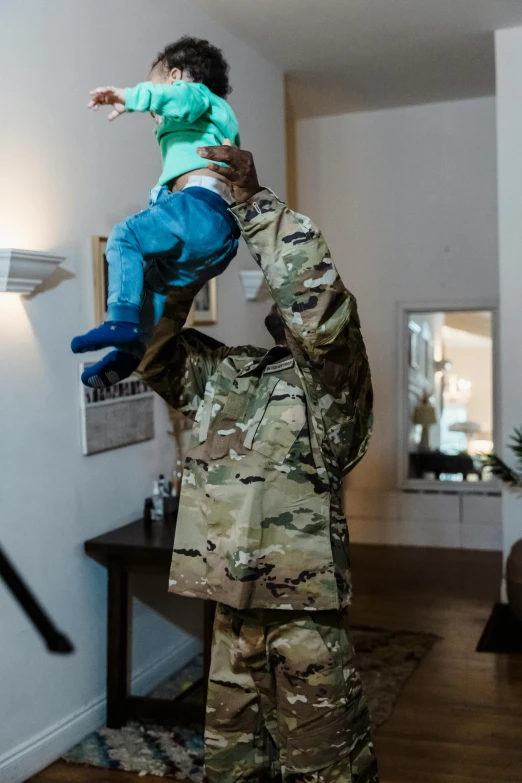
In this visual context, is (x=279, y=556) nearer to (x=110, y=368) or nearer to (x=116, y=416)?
(x=110, y=368)

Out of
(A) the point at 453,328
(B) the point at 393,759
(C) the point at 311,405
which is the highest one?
(A) the point at 453,328

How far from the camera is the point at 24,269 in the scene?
8.48ft

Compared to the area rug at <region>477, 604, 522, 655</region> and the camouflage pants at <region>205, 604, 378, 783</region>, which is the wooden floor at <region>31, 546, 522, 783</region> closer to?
the area rug at <region>477, 604, 522, 655</region>

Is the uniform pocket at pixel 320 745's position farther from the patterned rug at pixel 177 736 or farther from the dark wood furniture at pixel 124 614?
the dark wood furniture at pixel 124 614

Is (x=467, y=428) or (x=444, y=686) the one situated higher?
(x=467, y=428)

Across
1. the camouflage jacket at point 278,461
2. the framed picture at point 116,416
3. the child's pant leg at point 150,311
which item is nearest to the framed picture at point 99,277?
the framed picture at point 116,416

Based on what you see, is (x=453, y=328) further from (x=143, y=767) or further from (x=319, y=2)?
(x=143, y=767)

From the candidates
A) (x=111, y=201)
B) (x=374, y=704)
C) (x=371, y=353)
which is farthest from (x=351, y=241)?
(x=374, y=704)

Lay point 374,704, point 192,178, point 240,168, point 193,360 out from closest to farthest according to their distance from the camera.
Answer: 1. point 240,168
2. point 192,178
3. point 193,360
4. point 374,704

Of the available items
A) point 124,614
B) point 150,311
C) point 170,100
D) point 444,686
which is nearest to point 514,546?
point 444,686

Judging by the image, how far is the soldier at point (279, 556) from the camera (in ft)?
6.32

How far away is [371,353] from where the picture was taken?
5961 millimetres

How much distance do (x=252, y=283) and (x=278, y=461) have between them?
2.43 metres

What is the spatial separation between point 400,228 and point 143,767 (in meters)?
3.99
